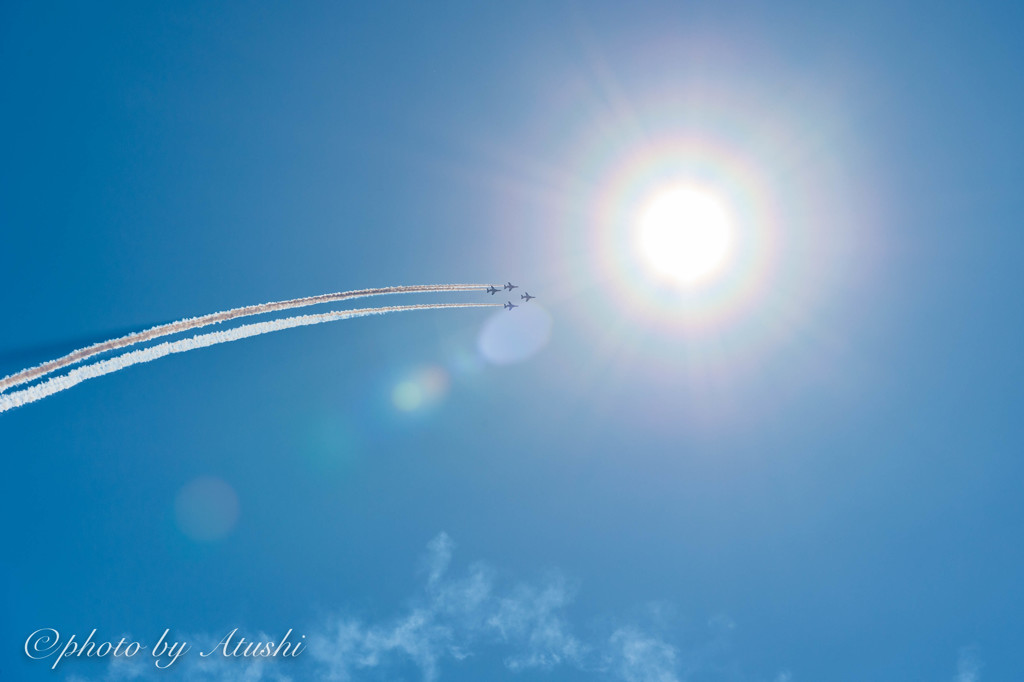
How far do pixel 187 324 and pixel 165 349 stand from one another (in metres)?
3.04

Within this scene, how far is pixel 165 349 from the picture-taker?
47781 millimetres

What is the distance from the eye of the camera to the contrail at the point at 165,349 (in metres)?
39.2

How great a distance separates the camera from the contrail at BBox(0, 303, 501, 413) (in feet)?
129

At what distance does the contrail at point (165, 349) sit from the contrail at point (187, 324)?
915 millimetres

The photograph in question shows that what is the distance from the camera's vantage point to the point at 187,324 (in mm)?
48406

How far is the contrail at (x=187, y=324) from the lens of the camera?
39531 mm

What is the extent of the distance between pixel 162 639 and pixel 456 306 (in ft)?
141

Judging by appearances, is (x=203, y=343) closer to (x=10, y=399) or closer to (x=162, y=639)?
(x=10, y=399)

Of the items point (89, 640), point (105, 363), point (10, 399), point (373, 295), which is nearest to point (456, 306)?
point (373, 295)

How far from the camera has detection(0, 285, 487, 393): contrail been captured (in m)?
39.5

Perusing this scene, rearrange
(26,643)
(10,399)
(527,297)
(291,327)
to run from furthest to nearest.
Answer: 1. (527,297)
2. (291,327)
3. (26,643)
4. (10,399)

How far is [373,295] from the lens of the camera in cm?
5762

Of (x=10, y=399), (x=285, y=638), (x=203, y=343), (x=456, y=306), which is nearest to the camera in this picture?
(x=10, y=399)

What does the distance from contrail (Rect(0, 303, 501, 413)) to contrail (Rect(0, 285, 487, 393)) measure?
3.00ft
